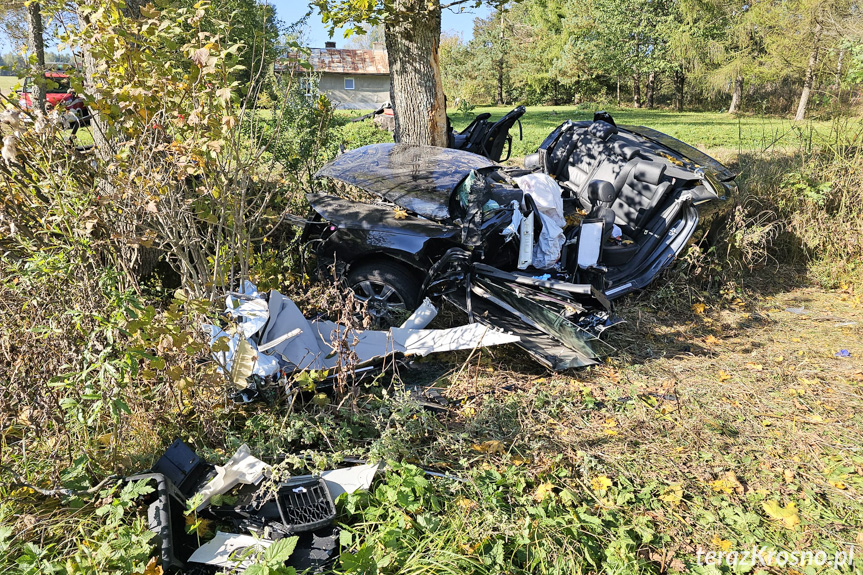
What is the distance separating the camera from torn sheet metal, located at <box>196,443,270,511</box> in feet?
8.85

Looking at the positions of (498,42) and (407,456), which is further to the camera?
(498,42)

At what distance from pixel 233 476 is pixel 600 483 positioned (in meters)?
2.03

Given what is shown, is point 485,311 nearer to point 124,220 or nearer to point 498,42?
point 124,220

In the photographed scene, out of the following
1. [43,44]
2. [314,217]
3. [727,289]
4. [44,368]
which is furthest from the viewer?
[43,44]

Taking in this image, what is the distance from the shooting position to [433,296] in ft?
14.6

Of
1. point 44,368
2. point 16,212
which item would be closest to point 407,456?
point 44,368

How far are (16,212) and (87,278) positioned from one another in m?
0.57

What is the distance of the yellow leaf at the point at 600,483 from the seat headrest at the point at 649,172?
385 centimetres

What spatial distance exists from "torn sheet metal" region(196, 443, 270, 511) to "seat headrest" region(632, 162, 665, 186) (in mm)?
4979

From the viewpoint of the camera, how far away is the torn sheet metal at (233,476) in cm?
270

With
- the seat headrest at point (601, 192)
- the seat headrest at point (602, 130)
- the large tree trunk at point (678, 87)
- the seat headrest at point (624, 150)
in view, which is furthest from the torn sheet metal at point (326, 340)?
the large tree trunk at point (678, 87)

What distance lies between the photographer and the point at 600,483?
3.07 m

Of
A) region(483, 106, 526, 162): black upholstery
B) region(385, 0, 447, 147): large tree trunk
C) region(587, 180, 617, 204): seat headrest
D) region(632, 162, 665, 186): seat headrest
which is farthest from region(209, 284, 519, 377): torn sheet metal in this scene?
region(483, 106, 526, 162): black upholstery

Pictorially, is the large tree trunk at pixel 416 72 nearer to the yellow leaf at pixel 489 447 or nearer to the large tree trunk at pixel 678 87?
the yellow leaf at pixel 489 447
